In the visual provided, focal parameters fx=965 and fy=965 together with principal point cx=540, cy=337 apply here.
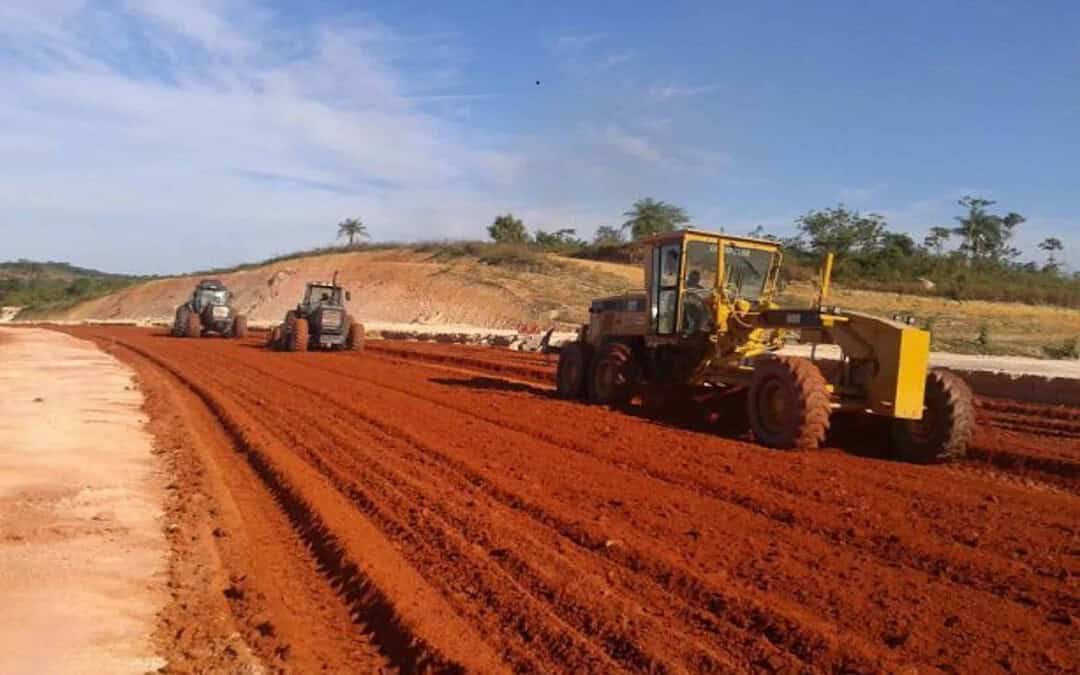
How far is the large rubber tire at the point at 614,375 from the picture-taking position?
1412cm

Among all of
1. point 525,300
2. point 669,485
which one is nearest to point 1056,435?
point 669,485

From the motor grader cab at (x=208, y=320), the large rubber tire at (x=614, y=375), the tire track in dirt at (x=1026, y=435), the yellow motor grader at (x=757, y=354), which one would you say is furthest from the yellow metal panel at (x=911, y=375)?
the motor grader cab at (x=208, y=320)

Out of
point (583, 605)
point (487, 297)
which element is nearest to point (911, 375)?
point (583, 605)

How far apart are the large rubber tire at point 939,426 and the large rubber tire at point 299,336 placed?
64.8 feet

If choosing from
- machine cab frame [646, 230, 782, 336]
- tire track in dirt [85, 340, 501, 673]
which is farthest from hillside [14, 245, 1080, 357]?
tire track in dirt [85, 340, 501, 673]

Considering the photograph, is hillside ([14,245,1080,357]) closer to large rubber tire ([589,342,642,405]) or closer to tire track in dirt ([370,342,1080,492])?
tire track in dirt ([370,342,1080,492])

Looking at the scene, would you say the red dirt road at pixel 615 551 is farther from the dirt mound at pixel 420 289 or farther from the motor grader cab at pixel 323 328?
the dirt mound at pixel 420 289

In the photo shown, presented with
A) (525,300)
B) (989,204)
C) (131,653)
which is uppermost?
(989,204)

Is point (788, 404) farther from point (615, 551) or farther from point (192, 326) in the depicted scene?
point (192, 326)

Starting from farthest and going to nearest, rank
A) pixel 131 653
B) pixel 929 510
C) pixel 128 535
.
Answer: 1. pixel 929 510
2. pixel 128 535
3. pixel 131 653

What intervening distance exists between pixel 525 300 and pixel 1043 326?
2205cm

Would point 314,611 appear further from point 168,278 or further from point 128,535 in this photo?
point 168,278

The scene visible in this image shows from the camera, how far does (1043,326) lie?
3456 cm

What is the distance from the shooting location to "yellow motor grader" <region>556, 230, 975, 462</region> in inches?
399
